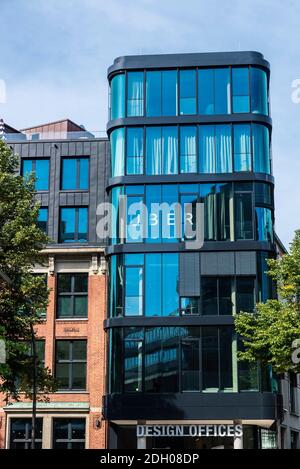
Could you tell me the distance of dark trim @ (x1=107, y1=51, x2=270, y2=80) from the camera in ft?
137

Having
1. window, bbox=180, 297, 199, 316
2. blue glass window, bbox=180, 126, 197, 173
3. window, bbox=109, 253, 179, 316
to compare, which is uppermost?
blue glass window, bbox=180, 126, 197, 173

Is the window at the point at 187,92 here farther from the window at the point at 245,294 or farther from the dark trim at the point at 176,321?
the dark trim at the point at 176,321

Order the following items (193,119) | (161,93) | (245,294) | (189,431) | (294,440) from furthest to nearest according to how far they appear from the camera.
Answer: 1. (294,440)
2. (161,93)
3. (193,119)
4. (245,294)
5. (189,431)

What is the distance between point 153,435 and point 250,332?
8.01 metres

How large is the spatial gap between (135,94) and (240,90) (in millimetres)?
5898

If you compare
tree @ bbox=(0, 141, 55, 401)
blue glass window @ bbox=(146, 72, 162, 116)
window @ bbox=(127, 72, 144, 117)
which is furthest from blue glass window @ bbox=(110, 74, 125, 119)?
tree @ bbox=(0, 141, 55, 401)

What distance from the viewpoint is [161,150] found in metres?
41.2

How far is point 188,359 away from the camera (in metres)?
38.4

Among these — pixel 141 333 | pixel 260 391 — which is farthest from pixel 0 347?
pixel 260 391

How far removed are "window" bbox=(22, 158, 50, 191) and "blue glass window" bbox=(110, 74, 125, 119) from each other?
18.7ft

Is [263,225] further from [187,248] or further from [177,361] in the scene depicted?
[177,361]

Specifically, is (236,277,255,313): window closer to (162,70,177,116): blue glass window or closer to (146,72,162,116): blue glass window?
(162,70,177,116): blue glass window

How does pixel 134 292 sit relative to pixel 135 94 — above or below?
below

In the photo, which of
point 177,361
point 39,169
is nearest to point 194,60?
point 39,169
